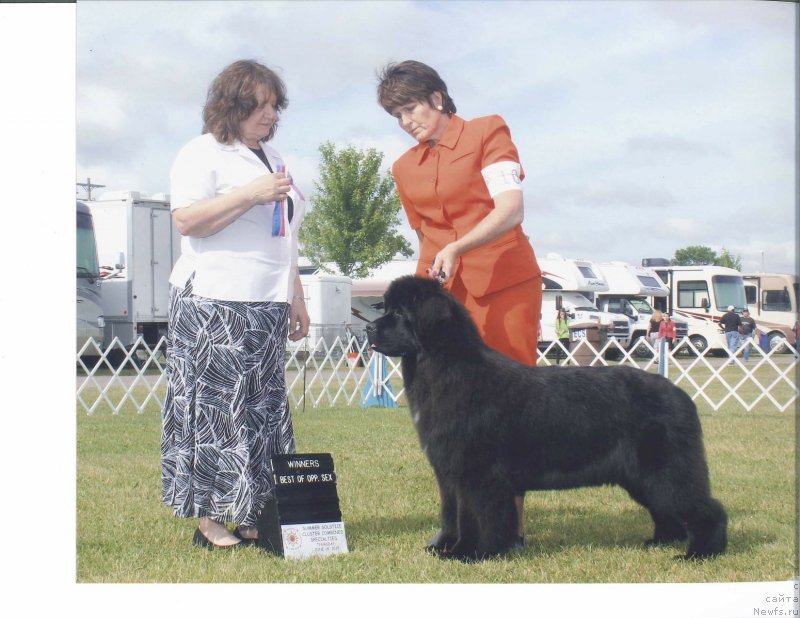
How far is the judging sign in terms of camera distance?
3434 millimetres

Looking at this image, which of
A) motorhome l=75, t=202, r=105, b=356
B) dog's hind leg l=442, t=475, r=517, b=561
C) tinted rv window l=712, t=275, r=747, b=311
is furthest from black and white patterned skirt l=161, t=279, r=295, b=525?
tinted rv window l=712, t=275, r=747, b=311

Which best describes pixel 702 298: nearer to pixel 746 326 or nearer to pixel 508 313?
pixel 746 326

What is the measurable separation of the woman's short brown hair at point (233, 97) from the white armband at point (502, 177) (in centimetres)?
99

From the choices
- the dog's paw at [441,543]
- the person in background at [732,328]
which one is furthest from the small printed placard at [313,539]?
the person in background at [732,328]

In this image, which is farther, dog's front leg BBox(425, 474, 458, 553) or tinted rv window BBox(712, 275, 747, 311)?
tinted rv window BBox(712, 275, 747, 311)

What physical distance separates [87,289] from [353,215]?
2.09 m

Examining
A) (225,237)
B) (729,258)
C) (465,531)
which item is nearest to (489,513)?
(465,531)

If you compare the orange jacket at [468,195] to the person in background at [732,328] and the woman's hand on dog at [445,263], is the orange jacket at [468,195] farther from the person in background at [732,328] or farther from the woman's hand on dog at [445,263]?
the person in background at [732,328]

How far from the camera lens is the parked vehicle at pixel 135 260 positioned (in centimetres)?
827

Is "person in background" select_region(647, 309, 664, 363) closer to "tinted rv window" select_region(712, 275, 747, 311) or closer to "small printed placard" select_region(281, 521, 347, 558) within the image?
"tinted rv window" select_region(712, 275, 747, 311)
